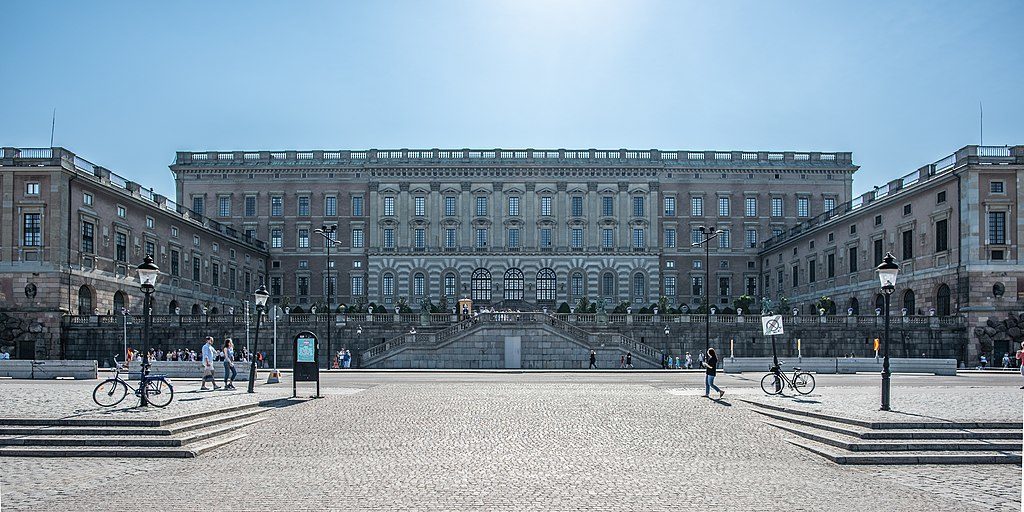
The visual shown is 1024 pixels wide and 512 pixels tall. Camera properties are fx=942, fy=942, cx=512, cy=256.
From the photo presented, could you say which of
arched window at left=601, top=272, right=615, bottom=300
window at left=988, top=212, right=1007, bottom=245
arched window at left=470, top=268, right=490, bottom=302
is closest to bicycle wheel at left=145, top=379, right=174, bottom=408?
window at left=988, top=212, right=1007, bottom=245

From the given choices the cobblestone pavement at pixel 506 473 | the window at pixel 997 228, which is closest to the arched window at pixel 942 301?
the window at pixel 997 228

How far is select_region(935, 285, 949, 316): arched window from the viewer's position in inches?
2207

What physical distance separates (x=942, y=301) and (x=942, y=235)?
3986mm

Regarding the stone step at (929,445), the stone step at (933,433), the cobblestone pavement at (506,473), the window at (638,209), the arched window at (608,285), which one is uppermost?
the window at (638,209)

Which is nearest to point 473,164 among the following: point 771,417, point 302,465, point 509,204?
point 509,204

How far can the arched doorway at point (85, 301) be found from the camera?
57.1m

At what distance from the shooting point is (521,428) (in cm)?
2095

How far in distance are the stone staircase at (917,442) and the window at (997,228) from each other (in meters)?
39.6

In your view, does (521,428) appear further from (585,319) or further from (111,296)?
(111,296)

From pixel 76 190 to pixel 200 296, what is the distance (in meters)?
18.3

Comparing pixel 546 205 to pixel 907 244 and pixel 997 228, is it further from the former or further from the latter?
pixel 997 228

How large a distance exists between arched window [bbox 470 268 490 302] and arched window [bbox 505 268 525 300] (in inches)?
69.6

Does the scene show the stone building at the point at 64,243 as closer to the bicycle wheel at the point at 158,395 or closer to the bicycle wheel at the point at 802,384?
the bicycle wheel at the point at 158,395

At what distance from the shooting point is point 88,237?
5781cm
